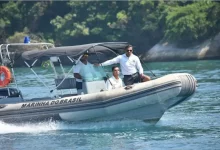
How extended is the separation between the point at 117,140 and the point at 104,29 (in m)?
43.7

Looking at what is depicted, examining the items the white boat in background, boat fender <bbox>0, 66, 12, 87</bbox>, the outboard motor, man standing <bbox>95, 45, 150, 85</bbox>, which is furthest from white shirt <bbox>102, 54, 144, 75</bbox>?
the outboard motor

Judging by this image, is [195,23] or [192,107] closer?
[192,107]

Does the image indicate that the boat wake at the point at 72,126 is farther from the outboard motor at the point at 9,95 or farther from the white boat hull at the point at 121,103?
the outboard motor at the point at 9,95

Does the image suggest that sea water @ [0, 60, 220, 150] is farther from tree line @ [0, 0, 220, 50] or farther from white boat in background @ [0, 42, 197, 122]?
tree line @ [0, 0, 220, 50]

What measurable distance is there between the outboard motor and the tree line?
106 feet

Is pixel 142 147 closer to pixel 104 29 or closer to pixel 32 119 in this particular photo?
pixel 32 119

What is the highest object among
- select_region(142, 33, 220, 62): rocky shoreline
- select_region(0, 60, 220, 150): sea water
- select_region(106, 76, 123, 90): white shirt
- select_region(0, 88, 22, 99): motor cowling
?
select_region(106, 76, 123, 90): white shirt

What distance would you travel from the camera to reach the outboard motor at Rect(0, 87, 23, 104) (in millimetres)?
17281

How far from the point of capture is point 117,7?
59.4m

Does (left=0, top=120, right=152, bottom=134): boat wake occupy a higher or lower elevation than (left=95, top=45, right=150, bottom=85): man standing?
lower

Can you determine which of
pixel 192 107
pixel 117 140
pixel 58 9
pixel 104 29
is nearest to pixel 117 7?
pixel 104 29

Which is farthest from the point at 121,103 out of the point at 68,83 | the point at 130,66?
the point at 68,83

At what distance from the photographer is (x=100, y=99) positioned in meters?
15.7

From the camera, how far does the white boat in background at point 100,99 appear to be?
609 inches
